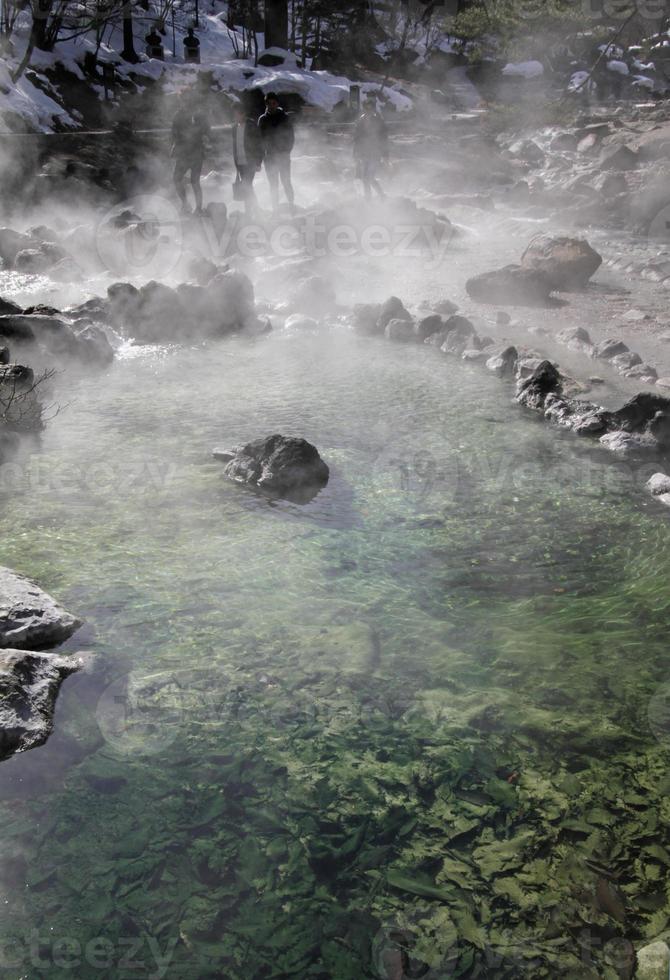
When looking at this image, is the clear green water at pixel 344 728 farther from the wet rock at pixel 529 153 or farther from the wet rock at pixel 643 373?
the wet rock at pixel 529 153

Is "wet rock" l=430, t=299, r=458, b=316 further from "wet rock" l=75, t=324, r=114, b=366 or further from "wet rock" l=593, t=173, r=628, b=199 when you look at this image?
"wet rock" l=593, t=173, r=628, b=199

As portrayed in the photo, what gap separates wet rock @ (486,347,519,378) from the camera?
8531 mm

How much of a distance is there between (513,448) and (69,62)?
27183 mm

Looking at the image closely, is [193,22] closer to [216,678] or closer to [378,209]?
[378,209]

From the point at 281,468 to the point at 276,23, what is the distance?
37658 mm

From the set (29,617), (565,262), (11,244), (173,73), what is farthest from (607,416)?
(173,73)

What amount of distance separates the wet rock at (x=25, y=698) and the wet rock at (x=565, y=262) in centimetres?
1053

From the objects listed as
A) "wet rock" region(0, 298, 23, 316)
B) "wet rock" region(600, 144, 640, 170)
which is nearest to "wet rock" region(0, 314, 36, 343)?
"wet rock" region(0, 298, 23, 316)

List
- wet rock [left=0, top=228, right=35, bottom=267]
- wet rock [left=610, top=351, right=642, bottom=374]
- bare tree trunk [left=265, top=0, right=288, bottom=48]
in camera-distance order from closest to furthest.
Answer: wet rock [left=610, top=351, right=642, bottom=374] → wet rock [left=0, top=228, right=35, bottom=267] → bare tree trunk [left=265, top=0, right=288, bottom=48]

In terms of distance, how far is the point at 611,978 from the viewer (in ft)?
7.43

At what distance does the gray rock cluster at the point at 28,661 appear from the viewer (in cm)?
305

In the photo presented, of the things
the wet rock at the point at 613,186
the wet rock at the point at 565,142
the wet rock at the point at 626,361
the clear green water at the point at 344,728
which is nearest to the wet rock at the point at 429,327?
the wet rock at the point at 626,361

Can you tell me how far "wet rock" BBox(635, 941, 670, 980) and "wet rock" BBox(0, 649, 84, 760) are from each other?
2.32m

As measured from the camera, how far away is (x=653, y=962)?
2.29 m
